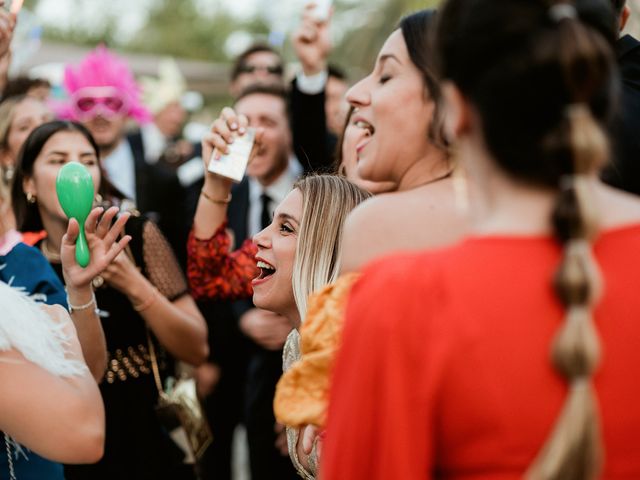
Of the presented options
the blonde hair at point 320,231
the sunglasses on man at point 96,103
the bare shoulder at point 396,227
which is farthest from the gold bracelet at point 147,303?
the sunglasses on man at point 96,103

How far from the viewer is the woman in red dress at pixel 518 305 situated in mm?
1430

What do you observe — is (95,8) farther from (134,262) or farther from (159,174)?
(134,262)

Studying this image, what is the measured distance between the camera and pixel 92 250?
3.26 m

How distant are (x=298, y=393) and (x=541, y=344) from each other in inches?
27.0

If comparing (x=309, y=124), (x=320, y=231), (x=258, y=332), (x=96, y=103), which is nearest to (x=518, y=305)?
(x=320, y=231)

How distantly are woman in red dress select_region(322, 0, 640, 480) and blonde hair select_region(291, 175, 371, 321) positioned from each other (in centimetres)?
133

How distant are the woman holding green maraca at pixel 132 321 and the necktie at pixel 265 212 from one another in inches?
43.5

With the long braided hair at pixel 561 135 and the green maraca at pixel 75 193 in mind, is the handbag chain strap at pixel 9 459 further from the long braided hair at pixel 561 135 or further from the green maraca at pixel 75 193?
the long braided hair at pixel 561 135

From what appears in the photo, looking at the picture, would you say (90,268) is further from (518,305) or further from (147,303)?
(518,305)

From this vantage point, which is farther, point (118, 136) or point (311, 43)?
point (118, 136)

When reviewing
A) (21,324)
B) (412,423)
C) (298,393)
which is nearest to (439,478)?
(412,423)

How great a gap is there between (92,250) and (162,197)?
3.34 m

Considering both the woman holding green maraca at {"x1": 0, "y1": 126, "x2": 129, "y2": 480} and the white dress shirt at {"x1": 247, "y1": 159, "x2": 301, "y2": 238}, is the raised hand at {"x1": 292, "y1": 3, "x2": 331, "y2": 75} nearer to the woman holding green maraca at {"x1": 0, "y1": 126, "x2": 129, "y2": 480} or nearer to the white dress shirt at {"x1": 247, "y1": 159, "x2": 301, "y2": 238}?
the white dress shirt at {"x1": 247, "y1": 159, "x2": 301, "y2": 238}

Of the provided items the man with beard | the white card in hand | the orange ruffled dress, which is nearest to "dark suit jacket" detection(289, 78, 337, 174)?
the white card in hand
